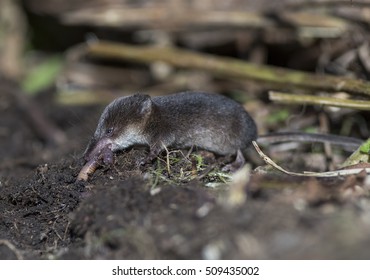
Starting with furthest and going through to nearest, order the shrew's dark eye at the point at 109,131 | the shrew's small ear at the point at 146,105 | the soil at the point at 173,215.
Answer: the shrew's small ear at the point at 146,105, the shrew's dark eye at the point at 109,131, the soil at the point at 173,215

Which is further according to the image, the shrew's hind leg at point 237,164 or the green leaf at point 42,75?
the green leaf at point 42,75

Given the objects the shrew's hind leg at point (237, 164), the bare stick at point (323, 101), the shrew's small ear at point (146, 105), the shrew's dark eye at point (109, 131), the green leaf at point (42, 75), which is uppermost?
the shrew's small ear at point (146, 105)

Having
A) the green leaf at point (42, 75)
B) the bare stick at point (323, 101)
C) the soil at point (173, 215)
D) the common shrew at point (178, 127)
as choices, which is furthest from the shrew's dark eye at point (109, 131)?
the green leaf at point (42, 75)

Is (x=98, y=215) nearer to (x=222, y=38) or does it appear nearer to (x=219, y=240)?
(x=219, y=240)

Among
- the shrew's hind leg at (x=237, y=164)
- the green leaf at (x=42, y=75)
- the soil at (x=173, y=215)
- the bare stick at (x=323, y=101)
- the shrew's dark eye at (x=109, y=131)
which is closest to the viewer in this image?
the soil at (x=173, y=215)

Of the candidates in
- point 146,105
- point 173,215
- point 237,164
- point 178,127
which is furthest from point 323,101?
point 173,215

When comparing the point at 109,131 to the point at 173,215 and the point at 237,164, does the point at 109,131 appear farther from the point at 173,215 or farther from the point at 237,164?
the point at 173,215

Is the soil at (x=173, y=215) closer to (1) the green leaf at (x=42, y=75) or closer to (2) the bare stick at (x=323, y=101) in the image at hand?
(2) the bare stick at (x=323, y=101)

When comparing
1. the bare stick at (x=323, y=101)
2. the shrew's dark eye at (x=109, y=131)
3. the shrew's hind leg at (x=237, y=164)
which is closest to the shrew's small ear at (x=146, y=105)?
the shrew's dark eye at (x=109, y=131)

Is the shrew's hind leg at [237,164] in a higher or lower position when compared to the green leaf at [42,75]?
higher

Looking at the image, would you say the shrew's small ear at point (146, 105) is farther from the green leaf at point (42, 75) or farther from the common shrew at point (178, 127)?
the green leaf at point (42, 75)
